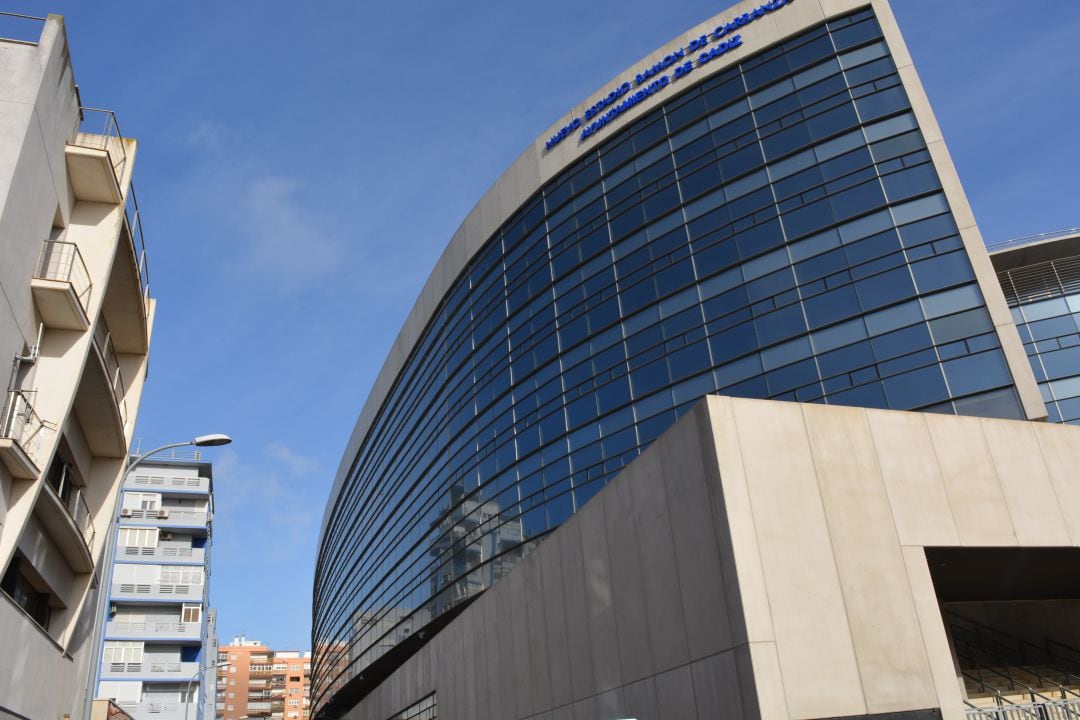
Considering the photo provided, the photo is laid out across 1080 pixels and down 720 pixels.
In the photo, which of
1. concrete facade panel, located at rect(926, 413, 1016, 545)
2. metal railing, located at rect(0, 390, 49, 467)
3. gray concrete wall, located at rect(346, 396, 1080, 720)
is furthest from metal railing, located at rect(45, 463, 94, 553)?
concrete facade panel, located at rect(926, 413, 1016, 545)

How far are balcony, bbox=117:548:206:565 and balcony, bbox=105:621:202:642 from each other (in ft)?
16.6

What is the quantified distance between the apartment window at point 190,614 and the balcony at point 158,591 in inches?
20.1

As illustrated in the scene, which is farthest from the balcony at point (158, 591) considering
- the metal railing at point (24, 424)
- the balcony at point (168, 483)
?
the metal railing at point (24, 424)

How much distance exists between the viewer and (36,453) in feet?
54.4

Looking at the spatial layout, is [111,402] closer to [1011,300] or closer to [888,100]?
[888,100]

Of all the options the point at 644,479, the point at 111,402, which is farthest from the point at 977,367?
the point at 111,402

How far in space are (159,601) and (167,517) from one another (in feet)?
24.3

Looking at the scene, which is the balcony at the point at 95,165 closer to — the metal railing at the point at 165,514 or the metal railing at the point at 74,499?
the metal railing at the point at 74,499

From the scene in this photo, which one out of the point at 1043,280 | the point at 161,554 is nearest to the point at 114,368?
the point at 1043,280

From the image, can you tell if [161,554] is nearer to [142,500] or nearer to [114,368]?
[142,500]

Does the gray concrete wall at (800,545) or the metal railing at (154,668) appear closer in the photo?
the gray concrete wall at (800,545)

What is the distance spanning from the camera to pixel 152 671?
61.3 m

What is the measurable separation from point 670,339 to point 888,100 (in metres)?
11.1

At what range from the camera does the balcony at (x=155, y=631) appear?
61406mm
